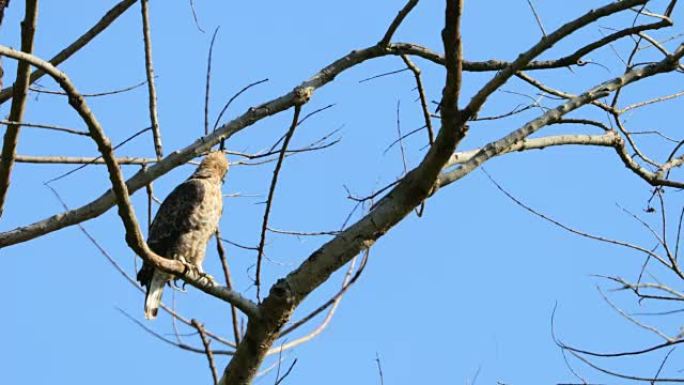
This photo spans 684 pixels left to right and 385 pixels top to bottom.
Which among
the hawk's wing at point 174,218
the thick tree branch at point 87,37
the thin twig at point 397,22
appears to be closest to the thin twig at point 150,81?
the thick tree branch at point 87,37

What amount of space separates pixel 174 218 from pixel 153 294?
0.72 metres

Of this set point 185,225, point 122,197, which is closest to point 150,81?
point 122,197

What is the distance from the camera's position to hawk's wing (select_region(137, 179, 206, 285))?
7332 mm

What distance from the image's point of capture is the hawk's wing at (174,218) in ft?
24.1

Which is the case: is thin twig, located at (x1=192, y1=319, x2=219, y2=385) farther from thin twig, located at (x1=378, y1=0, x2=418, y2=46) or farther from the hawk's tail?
the hawk's tail

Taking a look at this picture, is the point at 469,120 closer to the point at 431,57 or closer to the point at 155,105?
the point at 431,57

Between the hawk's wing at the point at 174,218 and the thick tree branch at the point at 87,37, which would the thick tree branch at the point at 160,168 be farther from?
the hawk's wing at the point at 174,218

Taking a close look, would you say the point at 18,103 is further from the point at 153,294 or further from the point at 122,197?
the point at 153,294

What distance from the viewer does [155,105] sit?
16.3 ft

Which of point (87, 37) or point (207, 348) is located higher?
point (87, 37)

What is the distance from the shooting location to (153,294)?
6.90m

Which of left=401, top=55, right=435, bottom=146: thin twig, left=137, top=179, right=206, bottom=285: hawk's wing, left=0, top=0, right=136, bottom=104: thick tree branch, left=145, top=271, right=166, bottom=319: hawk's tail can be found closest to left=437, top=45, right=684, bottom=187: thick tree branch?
left=401, top=55, right=435, bottom=146: thin twig

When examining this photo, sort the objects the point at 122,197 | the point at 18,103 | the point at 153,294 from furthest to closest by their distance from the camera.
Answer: the point at 153,294, the point at 18,103, the point at 122,197

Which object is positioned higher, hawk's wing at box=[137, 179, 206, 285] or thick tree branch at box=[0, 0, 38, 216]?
hawk's wing at box=[137, 179, 206, 285]
